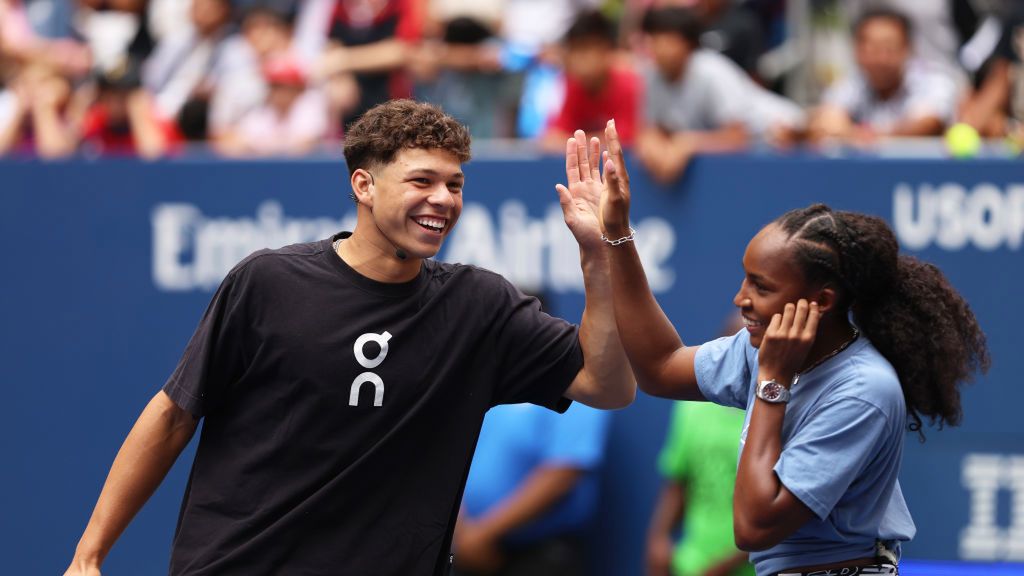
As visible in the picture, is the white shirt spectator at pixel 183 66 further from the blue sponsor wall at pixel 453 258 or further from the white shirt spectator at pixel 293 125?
the blue sponsor wall at pixel 453 258

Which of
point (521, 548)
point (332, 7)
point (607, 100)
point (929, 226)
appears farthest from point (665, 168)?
point (332, 7)

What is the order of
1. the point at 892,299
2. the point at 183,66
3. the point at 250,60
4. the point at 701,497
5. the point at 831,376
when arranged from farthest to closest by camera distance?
the point at 183,66 < the point at 250,60 < the point at 701,497 < the point at 892,299 < the point at 831,376

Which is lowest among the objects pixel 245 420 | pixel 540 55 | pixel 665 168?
pixel 245 420

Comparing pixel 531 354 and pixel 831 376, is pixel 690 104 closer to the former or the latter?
pixel 531 354

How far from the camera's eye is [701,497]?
20.2 feet

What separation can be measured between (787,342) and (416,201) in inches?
40.4

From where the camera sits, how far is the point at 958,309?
3.48 meters

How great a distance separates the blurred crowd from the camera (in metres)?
6.73

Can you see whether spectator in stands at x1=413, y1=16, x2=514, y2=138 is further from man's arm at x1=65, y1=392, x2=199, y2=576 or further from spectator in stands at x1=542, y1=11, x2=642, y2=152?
man's arm at x1=65, y1=392, x2=199, y2=576

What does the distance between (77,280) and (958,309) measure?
196 inches

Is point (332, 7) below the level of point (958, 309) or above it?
above

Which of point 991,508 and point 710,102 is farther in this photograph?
point 710,102

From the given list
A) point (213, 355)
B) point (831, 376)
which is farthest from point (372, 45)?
point (831, 376)

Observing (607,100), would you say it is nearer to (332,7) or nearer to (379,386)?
(332,7)
